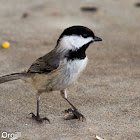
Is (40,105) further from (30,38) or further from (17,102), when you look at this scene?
(30,38)

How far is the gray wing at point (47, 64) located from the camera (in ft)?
16.0

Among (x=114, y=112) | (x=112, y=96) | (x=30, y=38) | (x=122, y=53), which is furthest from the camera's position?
(x=30, y=38)

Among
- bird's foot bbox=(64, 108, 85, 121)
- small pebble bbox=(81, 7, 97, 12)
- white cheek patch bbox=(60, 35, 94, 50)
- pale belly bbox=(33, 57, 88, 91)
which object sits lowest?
bird's foot bbox=(64, 108, 85, 121)

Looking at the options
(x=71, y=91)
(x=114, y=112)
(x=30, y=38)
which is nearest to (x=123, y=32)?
(x=30, y=38)

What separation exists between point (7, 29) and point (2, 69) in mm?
2064

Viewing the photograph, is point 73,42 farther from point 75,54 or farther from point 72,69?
point 72,69

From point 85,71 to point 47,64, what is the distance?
1820 mm

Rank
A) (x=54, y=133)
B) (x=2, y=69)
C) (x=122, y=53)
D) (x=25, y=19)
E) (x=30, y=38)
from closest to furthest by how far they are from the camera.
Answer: (x=54, y=133), (x=2, y=69), (x=122, y=53), (x=30, y=38), (x=25, y=19)

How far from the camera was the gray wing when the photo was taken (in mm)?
4875

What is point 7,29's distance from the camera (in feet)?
28.1

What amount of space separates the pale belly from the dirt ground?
503mm

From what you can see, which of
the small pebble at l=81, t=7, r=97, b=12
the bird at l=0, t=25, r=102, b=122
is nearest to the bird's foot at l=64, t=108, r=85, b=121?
the bird at l=0, t=25, r=102, b=122

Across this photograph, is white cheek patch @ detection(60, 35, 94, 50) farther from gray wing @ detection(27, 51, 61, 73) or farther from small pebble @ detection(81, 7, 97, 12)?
small pebble @ detection(81, 7, 97, 12)

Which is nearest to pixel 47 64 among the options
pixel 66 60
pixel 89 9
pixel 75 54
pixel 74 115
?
pixel 66 60
